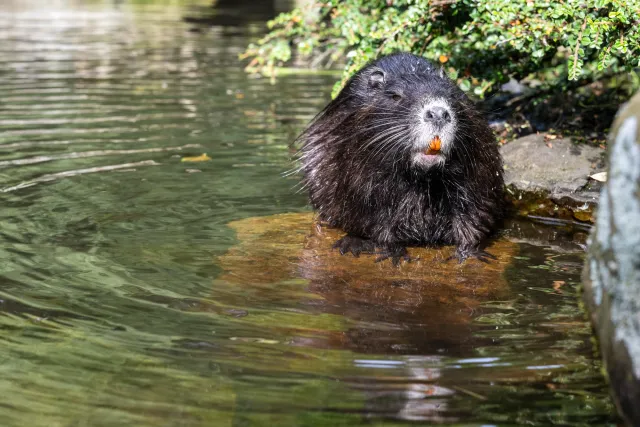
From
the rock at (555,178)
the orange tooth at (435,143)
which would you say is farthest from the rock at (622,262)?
the rock at (555,178)

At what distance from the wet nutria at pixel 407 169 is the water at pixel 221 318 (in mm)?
457

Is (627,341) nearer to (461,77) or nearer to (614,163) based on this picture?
(614,163)

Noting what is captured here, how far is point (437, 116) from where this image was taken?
4.97m

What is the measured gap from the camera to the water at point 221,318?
351 centimetres

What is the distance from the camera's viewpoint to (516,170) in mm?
6809

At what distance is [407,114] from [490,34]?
190 cm

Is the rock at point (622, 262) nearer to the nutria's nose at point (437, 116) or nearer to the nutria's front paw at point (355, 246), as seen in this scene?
the nutria's nose at point (437, 116)

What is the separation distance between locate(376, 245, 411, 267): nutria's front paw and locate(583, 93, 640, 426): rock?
7.93 ft

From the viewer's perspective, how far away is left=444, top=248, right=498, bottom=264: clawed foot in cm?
543


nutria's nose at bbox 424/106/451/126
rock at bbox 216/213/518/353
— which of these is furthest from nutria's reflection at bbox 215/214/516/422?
nutria's nose at bbox 424/106/451/126

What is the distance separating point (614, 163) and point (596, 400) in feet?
3.66

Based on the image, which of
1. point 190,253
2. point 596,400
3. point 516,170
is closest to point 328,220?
point 190,253

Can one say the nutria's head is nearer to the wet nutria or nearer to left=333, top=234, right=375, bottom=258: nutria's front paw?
the wet nutria

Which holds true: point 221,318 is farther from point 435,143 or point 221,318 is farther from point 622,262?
point 622,262
